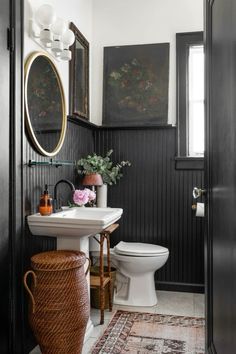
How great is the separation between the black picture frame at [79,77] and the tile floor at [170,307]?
1.62 meters

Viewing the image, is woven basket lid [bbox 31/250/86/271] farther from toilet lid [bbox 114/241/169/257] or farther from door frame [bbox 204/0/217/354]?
toilet lid [bbox 114/241/169/257]

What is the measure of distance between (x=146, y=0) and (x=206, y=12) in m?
1.82

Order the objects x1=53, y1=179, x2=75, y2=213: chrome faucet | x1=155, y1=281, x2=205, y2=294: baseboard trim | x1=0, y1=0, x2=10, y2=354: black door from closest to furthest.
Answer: x1=0, y1=0, x2=10, y2=354: black door → x1=53, y1=179, x2=75, y2=213: chrome faucet → x1=155, y1=281, x2=205, y2=294: baseboard trim

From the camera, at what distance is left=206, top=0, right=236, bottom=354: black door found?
1.07 metres

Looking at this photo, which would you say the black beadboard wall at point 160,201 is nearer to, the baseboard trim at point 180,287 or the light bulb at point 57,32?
the baseboard trim at point 180,287

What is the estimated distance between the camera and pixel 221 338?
1.32 metres

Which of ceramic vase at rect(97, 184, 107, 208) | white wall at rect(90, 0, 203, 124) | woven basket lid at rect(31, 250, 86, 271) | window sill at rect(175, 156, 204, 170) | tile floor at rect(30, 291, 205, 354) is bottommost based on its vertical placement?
tile floor at rect(30, 291, 205, 354)

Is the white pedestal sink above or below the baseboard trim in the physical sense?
above

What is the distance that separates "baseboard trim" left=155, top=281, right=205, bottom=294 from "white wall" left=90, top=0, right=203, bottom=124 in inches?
59.4

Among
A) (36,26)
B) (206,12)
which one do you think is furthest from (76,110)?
(206,12)

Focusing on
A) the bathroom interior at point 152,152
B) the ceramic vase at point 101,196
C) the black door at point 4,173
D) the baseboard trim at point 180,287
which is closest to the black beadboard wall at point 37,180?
the bathroom interior at point 152,152

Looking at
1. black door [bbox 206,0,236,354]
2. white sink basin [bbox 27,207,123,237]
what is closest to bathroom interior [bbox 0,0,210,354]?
white sink basin [bbox 27,207,123,237]

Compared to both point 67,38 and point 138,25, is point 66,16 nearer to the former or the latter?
point 67,38

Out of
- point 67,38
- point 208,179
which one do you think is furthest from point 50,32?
point 208,179
